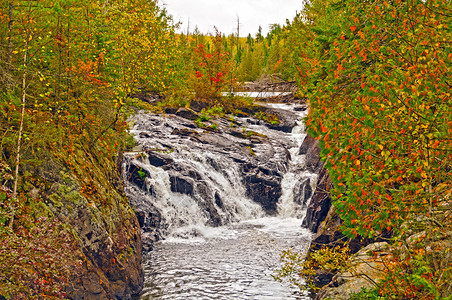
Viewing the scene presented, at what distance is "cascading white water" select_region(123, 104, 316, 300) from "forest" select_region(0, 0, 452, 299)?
11.8ft

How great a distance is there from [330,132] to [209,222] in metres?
17.6

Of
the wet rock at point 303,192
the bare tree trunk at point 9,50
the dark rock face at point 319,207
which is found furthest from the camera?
the wet rock at point 303,192

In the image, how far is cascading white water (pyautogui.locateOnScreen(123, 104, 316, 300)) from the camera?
538 inches

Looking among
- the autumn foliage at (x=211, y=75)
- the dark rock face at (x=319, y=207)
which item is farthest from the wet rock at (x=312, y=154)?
the autumn foliage at (x=211, y=75)

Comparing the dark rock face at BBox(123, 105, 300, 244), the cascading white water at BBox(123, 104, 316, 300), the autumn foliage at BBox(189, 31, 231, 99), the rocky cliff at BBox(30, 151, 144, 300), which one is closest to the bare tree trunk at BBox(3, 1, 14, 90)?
the rocky cliff at BBox(30, 151, 144, 300)

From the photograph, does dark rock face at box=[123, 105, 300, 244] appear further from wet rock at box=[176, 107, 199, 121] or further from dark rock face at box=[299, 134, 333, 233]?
dark rock face at box=[299, 134, 333, 233]

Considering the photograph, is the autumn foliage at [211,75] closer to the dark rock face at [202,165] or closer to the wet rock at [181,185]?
the dark rock face at [202,165]

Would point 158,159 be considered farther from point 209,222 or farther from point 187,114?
point 187,114

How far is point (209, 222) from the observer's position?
22266mm

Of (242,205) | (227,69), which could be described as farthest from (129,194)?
(227,69)

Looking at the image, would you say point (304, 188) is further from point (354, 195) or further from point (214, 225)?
point (354, 195)

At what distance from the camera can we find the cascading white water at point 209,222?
1366 cm

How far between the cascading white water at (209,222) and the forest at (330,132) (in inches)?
142

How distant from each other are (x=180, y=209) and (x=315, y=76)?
1640 cm
